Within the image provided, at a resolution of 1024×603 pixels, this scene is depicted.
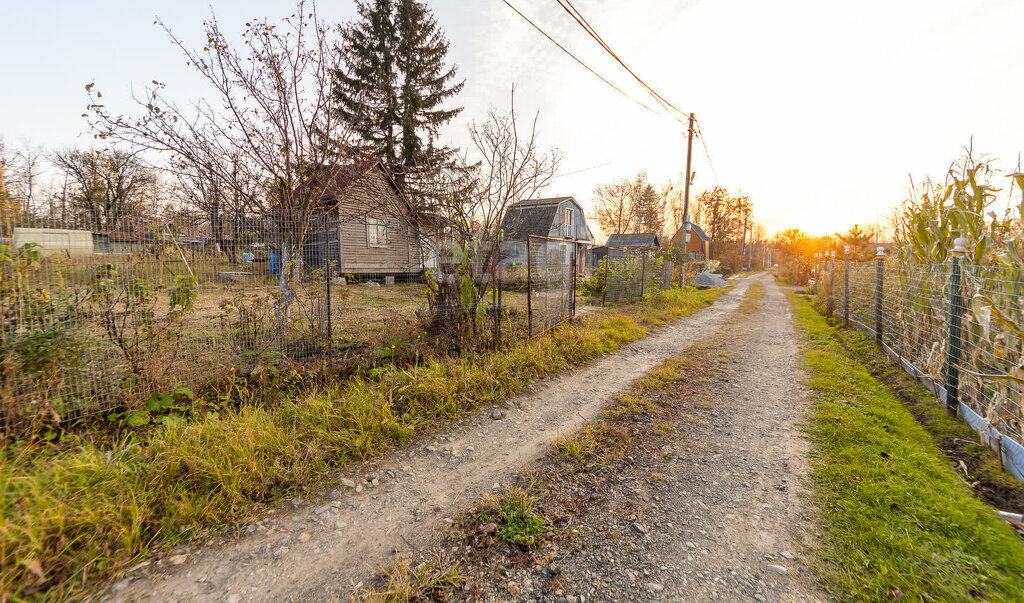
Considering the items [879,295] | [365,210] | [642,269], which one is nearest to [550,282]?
[365,210]

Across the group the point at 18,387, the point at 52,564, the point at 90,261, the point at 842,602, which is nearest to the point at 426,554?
the point at 52,564

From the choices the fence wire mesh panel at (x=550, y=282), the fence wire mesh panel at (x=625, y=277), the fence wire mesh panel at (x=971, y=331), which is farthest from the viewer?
the fence wire mesh panel at (x=625, y=277)

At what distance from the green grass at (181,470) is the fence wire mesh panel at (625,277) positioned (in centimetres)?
797

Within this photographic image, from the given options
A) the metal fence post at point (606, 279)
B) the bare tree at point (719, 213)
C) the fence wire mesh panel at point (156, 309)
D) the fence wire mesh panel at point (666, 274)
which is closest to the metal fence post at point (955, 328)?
the fence wire mesh panel at point (156, 309)

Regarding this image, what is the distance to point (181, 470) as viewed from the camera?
2553mm

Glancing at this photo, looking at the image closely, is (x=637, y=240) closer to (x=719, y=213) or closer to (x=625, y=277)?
(x=719, y=213)

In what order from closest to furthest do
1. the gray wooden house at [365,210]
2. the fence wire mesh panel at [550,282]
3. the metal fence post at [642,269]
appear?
the gray wooden house at [365,210], the fence wire mesh panel at [550,282], the metal fence post at [642,269]

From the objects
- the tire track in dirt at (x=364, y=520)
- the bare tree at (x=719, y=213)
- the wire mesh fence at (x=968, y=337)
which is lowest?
the tire track in dirt at (x=364, y=520)

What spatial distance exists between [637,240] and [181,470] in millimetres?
35896

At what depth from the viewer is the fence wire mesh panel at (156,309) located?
289cm

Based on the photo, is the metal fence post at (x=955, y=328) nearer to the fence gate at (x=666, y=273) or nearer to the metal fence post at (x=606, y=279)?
the metal fence post at (x=606, y=279)

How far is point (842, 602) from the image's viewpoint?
1.76m

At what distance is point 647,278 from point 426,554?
12.4m

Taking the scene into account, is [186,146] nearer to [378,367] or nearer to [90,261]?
[90,261]
